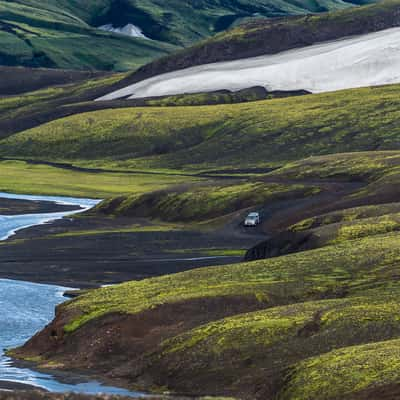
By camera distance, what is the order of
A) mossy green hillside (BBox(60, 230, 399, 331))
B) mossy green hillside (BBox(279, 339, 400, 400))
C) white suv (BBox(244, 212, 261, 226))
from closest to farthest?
mossy green hillside (BBox(279, 339, 400, 400)) → mossy green hillside (BBox(60, 230, 399, 331)) → white suv (BBox(244, 212, 261, 226))

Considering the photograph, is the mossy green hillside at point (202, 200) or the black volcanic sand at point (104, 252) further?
the mossy green hillside at point (202, 200)

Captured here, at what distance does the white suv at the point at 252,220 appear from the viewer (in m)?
108

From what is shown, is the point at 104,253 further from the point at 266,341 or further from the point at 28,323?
the point at 266,341

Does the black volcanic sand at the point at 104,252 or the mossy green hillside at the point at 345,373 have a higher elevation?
the mossy green hillside at the point at 345,373

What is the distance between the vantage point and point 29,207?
133875 mm

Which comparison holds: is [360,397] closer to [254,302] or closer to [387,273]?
[254,302]

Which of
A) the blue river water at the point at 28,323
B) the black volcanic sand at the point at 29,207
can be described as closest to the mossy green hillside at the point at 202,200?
the black volcanic sand at the point at 29,207

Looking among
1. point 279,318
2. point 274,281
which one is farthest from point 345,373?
point 274,281

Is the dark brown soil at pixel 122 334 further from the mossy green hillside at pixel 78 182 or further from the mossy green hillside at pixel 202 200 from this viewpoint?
the mossy green hillside at pixel 78 182

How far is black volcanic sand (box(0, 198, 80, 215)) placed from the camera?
424ft

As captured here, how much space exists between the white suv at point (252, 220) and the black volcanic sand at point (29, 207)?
28489mm

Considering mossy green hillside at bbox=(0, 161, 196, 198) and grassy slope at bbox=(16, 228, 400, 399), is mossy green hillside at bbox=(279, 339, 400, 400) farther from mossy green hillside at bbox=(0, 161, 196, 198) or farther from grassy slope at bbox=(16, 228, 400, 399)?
mossy green hillside at bbox=(0, 161, 196, 198)

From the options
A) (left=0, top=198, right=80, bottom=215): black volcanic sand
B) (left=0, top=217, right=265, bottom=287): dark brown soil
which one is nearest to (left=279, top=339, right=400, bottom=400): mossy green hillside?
(left=0, top=217, right=265, bottom=287): dark brown soil

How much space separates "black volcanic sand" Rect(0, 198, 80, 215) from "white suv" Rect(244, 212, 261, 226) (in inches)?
1122
